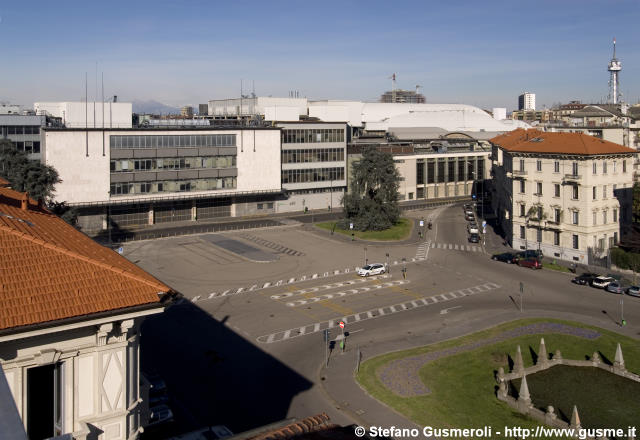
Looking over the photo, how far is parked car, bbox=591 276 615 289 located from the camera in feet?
172

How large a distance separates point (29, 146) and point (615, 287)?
77.6 m

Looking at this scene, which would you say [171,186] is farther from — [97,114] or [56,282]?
[56,282]

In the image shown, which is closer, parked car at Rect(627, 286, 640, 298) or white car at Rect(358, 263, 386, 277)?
parked car at Rect(627, 286, 640, 298)

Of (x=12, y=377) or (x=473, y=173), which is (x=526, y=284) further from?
(x=473, y=173)

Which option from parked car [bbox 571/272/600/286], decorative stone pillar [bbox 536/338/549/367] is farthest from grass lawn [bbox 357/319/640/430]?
parked car [bbox 571/272/600/286]

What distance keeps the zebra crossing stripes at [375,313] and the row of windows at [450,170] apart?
6237 cm

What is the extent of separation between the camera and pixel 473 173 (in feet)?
403

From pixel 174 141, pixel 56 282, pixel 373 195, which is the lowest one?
pixel 56 282

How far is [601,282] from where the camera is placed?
52812 mm

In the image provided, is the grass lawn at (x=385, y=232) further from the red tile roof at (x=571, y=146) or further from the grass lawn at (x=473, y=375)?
the grass lawn at (x=473, y=375)

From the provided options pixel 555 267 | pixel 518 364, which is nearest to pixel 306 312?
pixel 518 364

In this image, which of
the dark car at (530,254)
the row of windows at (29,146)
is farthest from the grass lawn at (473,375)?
the row of windows at (29,146)

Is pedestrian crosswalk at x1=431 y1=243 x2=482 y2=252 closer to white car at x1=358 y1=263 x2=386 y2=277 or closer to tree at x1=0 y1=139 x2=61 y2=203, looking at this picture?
white car at x1=358 y1=263 x2=386 y2=277

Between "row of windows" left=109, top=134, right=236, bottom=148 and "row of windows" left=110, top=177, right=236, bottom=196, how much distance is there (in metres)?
5.10
